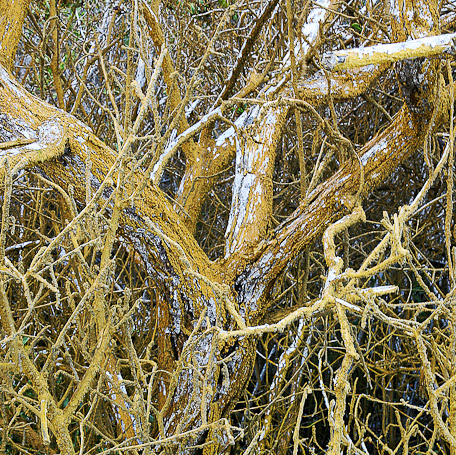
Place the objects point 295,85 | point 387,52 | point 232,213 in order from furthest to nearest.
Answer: point 232,213
point 295,85
point 387,52

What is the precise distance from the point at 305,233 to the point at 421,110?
70cm

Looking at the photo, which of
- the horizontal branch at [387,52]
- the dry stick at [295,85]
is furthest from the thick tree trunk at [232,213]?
the horizontal branch at [387,52]

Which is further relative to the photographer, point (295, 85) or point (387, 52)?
point (295, 85)

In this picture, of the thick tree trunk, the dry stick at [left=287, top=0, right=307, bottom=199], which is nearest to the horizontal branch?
the dry stick at [left=287, top=0, right=307, bottom=199]

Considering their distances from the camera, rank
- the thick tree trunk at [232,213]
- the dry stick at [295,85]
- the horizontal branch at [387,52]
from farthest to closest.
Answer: the thick tree trunk at [232,213] → the dry stick at [295,85] → the horizontal branch at [387,52]

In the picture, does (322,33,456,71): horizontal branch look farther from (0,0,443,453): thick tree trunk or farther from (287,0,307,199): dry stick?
(0,0,443,453): thick tree trunk

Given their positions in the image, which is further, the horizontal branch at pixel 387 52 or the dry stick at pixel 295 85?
the dry stick at pixel 295 85

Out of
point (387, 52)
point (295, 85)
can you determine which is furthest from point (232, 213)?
point (387, 52)

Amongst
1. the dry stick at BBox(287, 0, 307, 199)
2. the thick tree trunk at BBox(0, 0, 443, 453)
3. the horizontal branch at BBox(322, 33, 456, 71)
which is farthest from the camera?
the thick tree trunk at BBox(0, 0, 443, 453)

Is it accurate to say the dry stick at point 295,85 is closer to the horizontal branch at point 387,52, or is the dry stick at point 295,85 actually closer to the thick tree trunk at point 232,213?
the thick tree trunk at point 232,213

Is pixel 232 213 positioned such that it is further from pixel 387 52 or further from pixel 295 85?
pixel 387 52

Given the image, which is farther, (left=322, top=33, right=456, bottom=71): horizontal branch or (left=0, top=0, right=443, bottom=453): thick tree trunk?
(left=0, top=0, right=443, bottom=453): thick tree trunk

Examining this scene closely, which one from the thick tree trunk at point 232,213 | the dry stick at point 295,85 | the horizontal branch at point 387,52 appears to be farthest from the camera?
the thick tree trunk at point 232,213

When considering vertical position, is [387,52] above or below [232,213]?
above
